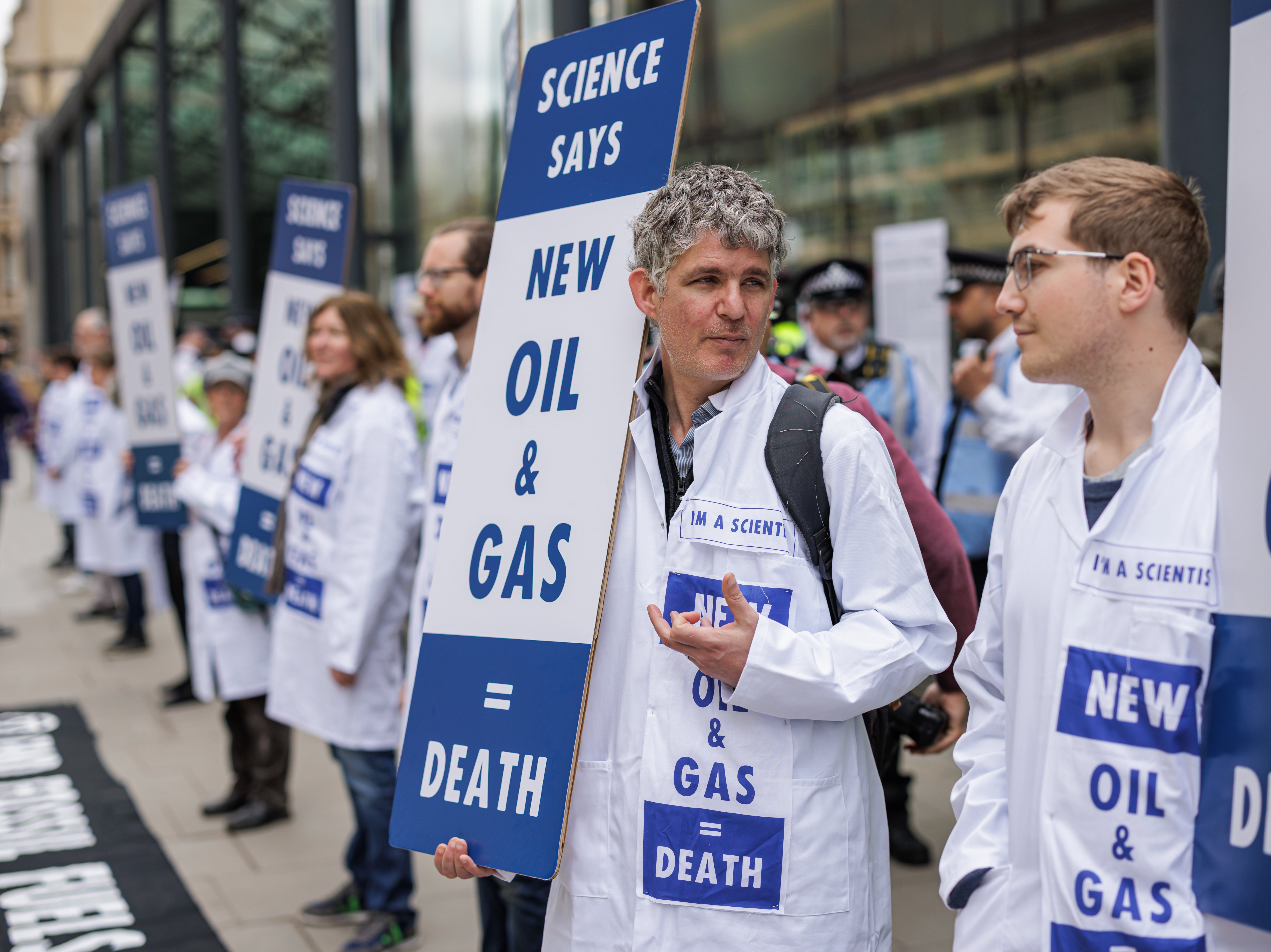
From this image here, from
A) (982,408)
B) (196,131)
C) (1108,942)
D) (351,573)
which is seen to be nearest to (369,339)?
(351,573)

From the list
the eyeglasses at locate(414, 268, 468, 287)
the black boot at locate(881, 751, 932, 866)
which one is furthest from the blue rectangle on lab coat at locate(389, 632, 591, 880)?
the black boot at locate(881, 751, 932, 866)

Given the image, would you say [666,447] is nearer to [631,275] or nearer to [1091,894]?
[631,275]

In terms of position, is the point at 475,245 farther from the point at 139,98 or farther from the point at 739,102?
the point at 139,98

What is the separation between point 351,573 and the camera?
3922 mm

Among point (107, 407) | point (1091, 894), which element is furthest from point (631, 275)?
point (107, 407)

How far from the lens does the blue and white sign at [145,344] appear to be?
6203 millimetres

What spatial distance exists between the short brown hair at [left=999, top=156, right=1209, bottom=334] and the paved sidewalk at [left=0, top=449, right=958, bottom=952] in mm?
2685

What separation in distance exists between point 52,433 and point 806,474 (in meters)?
11.6

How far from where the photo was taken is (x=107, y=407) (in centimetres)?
938

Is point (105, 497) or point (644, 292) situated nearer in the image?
point (644, 292)

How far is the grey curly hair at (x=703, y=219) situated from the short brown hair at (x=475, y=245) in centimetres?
154

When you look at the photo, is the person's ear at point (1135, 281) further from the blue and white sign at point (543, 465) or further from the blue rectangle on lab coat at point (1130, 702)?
the blue and white sign at point (543, 465)

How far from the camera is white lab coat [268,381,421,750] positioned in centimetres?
393

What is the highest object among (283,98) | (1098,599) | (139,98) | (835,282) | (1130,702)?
(139,98)
